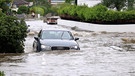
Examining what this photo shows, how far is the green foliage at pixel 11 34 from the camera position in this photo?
835 inches

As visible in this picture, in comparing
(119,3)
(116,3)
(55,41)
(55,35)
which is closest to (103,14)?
(119,3)

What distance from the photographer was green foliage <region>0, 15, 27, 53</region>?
69.6ft

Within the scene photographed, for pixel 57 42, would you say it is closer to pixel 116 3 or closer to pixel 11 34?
pixel 11 34

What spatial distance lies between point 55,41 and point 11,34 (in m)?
2.12

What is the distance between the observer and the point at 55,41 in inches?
814

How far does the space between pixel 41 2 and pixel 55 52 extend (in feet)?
394

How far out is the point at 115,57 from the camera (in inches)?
720

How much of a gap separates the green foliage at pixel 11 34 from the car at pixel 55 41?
0.88 m

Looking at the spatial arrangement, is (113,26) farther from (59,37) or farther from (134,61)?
(134,61)

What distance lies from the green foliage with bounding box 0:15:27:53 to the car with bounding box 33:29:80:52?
88 centimetres

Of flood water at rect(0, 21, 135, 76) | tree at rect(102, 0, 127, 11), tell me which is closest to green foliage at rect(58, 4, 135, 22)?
tree at rect(102, 0, 127, 11)

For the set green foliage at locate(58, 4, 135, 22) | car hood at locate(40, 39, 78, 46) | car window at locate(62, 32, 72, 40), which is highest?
car window at locate(62, 32, 72, 40)

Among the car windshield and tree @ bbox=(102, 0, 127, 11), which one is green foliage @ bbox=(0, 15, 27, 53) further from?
tree @ bbox=(102, 0, 127, 11)

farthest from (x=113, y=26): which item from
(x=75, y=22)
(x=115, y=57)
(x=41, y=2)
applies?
(x=41, y=2)
